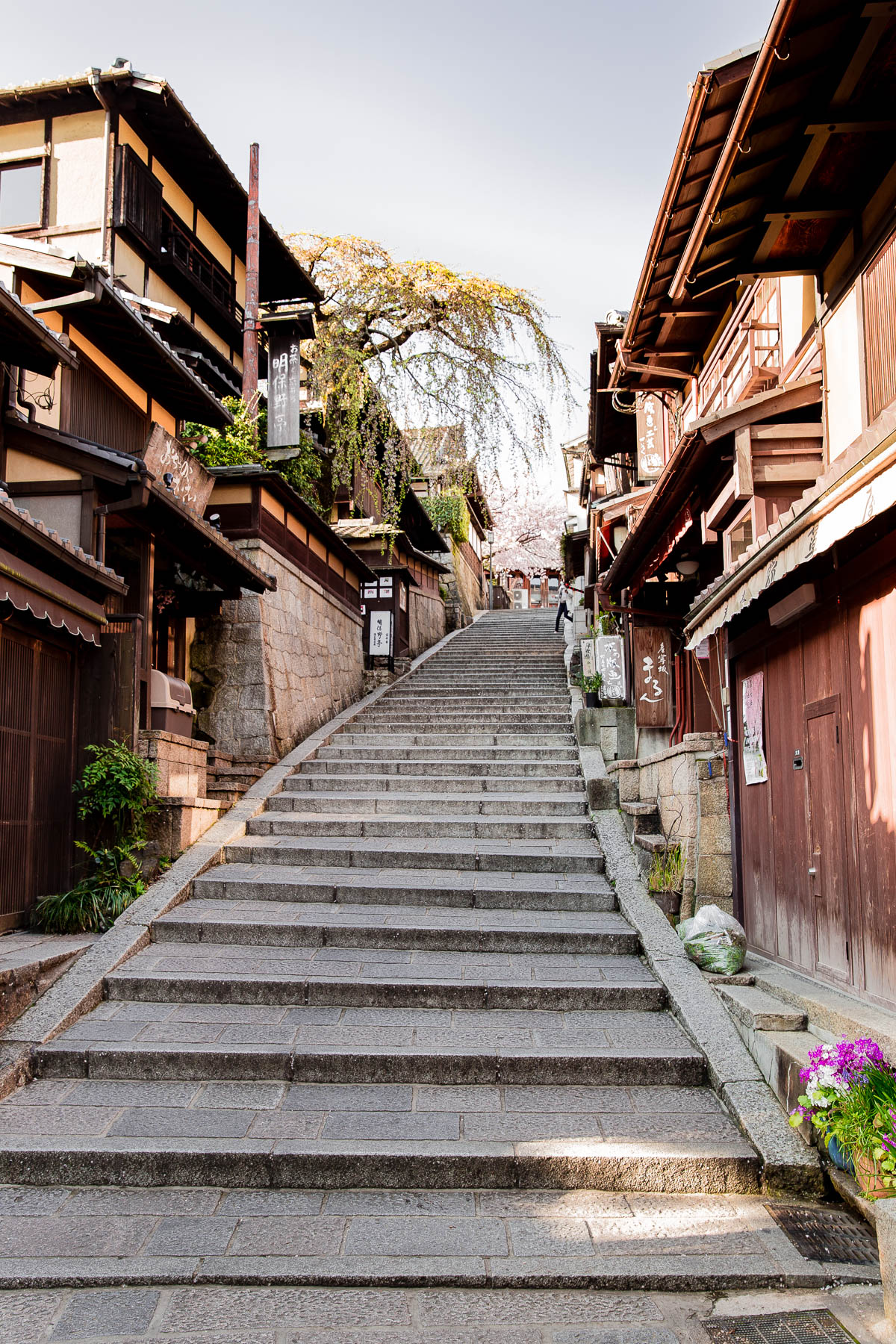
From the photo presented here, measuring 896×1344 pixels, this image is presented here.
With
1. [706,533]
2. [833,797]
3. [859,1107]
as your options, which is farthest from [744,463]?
[859,1107]

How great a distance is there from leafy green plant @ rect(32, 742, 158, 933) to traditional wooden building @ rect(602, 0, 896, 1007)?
5429mm

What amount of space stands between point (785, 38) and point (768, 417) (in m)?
2.84

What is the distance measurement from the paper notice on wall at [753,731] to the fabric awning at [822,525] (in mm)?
1048

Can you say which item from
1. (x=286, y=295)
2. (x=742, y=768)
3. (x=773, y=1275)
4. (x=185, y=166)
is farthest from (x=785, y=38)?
(x=286, y=295)

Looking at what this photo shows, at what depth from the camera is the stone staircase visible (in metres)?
4.26

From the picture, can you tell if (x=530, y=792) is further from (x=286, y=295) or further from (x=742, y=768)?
(x=286, y=295)

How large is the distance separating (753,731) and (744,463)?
7.71ft

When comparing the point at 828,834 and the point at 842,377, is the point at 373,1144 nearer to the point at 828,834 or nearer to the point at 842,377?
the point at 828,834

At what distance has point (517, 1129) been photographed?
206 inches

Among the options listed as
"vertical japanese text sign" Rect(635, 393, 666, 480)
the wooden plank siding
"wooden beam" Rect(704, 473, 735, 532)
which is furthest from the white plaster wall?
"vertical japanese text sign" Rect(635, 393, 666, 480)

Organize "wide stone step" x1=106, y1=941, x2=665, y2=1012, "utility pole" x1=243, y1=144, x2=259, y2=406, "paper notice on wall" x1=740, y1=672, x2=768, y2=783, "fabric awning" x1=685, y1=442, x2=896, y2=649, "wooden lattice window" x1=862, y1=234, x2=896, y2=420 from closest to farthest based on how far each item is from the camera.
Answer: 1. "fabric awning" x1=685, y1=442, x2=896, y2=649
2. "wooden lattice window" x1=862, y1=234, x2=896, y2=420
3. "wide stone step" x1=106, y1=941, x2=665, y2=1012
4. "paper notice on wall" x1=740, y1=672, x2=768, y2=783
5. "utility pole" x1=243, y1=144, x2=259, y2=406

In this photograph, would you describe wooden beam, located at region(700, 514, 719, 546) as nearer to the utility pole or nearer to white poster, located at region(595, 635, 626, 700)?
white poster, located at region(595, 635, 626, 700)

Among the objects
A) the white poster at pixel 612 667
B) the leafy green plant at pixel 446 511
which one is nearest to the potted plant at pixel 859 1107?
the white poster at pixel 612 667

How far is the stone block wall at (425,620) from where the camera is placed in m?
26.9
